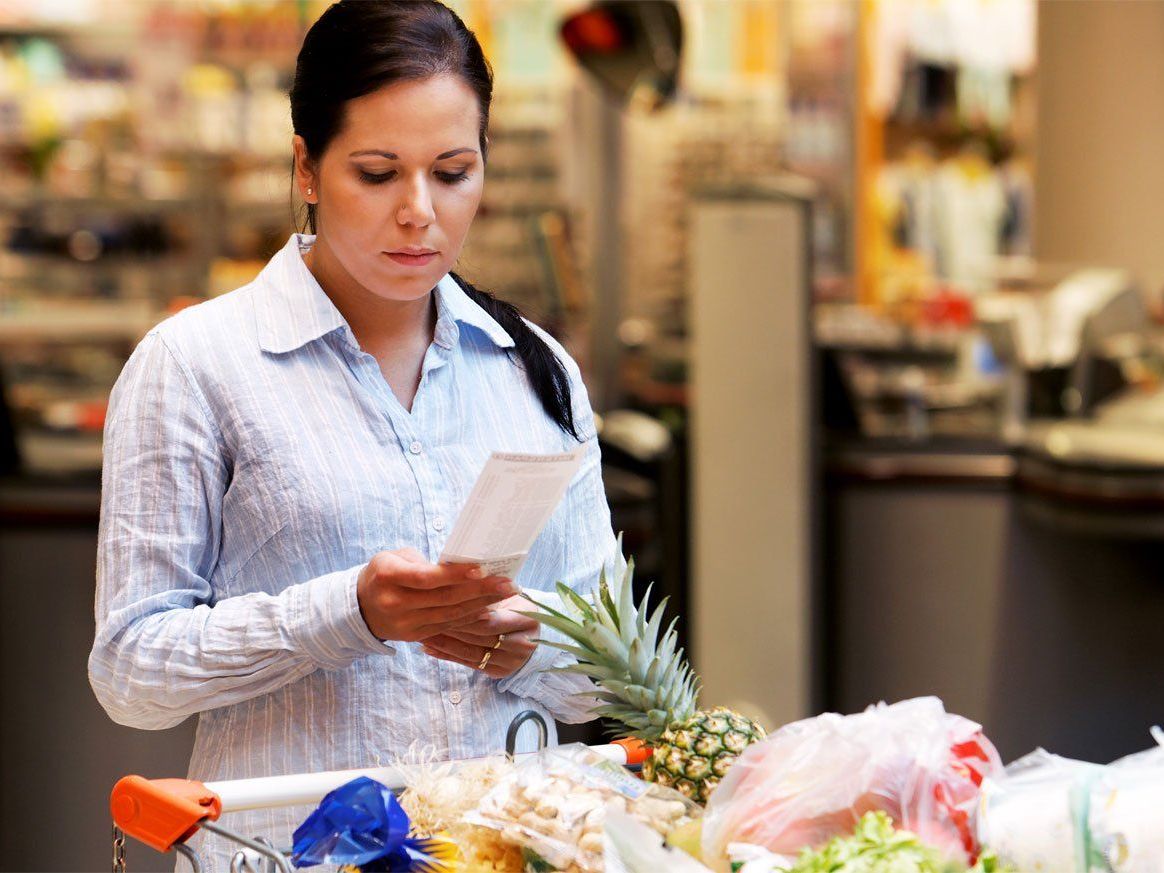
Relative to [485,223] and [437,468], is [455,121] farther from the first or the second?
[485,223]

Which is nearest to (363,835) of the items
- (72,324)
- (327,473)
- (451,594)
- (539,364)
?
(451,594)

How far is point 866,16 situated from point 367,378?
813 cm

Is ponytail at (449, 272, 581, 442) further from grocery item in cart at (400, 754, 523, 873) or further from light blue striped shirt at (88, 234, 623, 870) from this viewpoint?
grocery item in cart at (400, 754, 523, 873)

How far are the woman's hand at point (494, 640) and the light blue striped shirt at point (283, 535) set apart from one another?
0.05 metres

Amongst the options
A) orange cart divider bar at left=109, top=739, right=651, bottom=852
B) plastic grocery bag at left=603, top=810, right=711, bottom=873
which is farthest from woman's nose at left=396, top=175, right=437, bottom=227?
plastic grocery bag at left=603, top=810, right=711, bottom=873

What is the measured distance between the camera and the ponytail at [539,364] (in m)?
1.97

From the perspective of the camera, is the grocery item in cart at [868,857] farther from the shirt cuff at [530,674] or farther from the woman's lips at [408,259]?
the woman's lips at [408,259]

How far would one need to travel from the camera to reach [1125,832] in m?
1.30

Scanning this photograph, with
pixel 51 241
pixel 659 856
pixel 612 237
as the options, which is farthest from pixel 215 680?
pixel 51 241

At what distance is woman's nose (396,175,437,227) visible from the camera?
172 cm

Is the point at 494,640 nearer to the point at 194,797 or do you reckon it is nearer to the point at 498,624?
the point at 498,624

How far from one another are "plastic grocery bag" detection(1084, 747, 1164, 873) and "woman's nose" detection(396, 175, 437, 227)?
2.86ft

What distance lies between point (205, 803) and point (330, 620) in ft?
0.73

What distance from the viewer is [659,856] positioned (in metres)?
1.32
